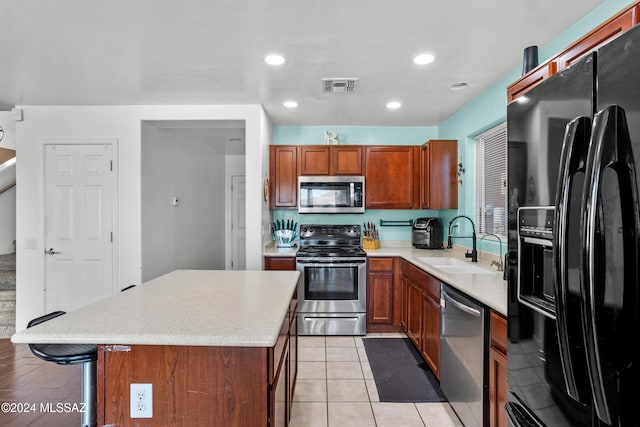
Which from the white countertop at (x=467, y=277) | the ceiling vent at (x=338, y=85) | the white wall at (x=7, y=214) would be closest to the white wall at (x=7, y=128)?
the white wall at (x=7, y=214)

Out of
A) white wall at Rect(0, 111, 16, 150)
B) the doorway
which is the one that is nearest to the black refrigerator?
the doorway

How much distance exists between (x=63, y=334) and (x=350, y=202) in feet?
10.5

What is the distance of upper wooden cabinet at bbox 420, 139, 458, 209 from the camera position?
12.3 ft

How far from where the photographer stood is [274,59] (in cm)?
A: 250

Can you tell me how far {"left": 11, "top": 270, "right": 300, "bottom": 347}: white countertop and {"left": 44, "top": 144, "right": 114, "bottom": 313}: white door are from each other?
6.62 feet

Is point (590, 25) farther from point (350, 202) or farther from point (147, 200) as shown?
point (147, 200)

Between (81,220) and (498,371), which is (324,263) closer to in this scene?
(498,371)

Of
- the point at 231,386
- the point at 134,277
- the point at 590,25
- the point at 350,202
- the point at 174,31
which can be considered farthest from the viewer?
the point at 350,202

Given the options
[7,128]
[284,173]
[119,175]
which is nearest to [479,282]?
[284,173]

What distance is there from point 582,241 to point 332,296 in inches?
120

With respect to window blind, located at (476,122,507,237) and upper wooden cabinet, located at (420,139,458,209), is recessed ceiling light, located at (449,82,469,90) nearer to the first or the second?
window blind, located at (476,122,507,237)

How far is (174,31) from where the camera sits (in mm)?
2131

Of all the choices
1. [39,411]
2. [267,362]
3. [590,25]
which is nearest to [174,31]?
[267,362]

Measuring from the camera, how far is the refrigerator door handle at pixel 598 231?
69 centimetres
